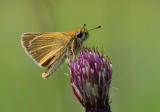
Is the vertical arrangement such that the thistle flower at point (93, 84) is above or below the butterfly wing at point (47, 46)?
below

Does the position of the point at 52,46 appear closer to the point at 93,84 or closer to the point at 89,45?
the point at 93,84

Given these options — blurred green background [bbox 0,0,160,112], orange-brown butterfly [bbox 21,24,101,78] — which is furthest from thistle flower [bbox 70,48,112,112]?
blurred green background [bbox 0,0,160,112]

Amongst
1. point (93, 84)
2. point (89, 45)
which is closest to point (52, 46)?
point (93, 84)

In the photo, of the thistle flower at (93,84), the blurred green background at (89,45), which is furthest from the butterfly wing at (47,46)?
the blurred green background at (89,45)

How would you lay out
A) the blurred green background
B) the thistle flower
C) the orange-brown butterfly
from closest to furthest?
the thistle flower
the orange-brown butterfly
the blurred green background

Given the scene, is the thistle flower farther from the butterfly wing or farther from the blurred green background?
the blurred green background

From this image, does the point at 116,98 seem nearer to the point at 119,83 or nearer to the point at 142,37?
the point at 119,83

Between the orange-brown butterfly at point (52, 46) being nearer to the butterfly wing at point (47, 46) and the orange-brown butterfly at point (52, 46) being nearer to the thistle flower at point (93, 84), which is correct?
the butterfly wing at point (47, 46)
